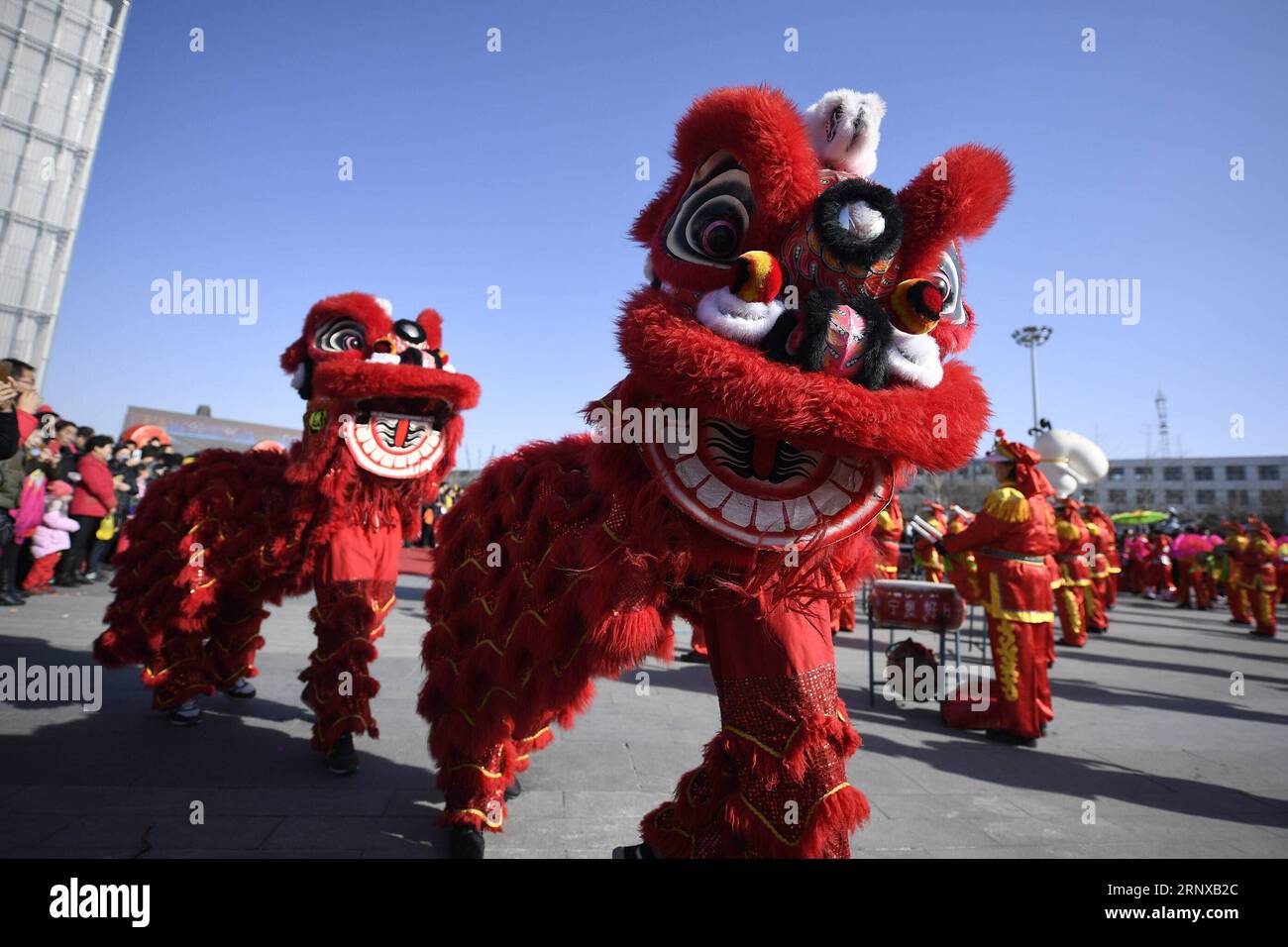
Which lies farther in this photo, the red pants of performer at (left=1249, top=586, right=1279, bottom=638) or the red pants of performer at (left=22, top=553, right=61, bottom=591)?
the red pants of performer at (left=1249, top=586, right=1279, bottom=638)

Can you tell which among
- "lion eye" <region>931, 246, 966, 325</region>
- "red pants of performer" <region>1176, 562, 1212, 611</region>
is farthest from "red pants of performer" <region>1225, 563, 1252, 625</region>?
"lion eye" <region>931, 246, 966, 325</region>

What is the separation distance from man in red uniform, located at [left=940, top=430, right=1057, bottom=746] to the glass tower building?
31.4 metres

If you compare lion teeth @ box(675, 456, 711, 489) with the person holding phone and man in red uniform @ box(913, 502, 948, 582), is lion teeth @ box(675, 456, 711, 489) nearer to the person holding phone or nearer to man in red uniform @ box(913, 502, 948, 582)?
the person holding phone

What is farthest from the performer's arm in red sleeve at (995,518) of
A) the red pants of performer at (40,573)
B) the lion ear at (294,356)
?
the red pants of performer at (40,573)

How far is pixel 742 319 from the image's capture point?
1405mm

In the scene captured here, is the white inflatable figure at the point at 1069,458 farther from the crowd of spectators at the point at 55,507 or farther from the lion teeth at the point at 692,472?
A: the crowd of spectators at the point at 55,507

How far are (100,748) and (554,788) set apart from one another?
232 centimetres

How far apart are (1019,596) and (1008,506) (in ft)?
1.96

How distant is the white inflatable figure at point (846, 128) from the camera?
166 cm

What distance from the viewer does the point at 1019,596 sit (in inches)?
169

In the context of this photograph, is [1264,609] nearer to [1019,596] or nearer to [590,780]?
[1019,596]

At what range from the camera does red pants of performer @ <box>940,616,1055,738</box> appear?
14.0 feet
